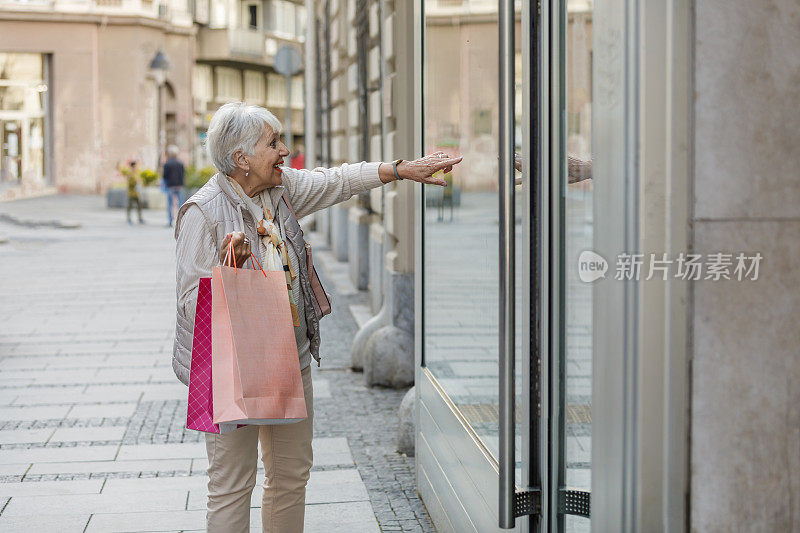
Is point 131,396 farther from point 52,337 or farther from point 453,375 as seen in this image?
point 453,375

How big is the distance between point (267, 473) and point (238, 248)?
2.79 feet

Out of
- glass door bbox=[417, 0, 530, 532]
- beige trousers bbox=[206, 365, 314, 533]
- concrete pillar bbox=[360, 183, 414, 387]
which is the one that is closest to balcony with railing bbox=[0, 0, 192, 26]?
concrete pillar bbox=[360, 183, 414, 387]

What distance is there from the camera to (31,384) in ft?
24.1

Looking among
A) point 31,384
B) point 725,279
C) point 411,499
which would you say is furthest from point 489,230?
point 31,384

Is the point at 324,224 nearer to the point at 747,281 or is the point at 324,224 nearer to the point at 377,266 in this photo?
the point at 377,266

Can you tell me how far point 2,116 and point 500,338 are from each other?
3545 cm

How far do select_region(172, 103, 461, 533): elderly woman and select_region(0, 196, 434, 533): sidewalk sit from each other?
954 mm

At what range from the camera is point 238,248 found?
320 cm

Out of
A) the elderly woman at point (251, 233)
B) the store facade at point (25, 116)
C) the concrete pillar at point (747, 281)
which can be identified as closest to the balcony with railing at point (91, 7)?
the store facade at point (25, 116)

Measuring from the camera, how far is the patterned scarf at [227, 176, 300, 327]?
11.1 ft

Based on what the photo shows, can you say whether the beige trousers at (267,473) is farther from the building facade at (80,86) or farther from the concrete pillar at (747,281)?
the building facade at (80,86)

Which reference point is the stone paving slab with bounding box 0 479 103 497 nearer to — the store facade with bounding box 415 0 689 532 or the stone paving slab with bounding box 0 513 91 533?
the stone paving slab with bounding box 0 513 91 533


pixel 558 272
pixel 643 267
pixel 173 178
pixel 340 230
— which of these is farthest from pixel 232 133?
pixel 173 178

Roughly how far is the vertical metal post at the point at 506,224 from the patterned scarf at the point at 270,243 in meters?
0.82
